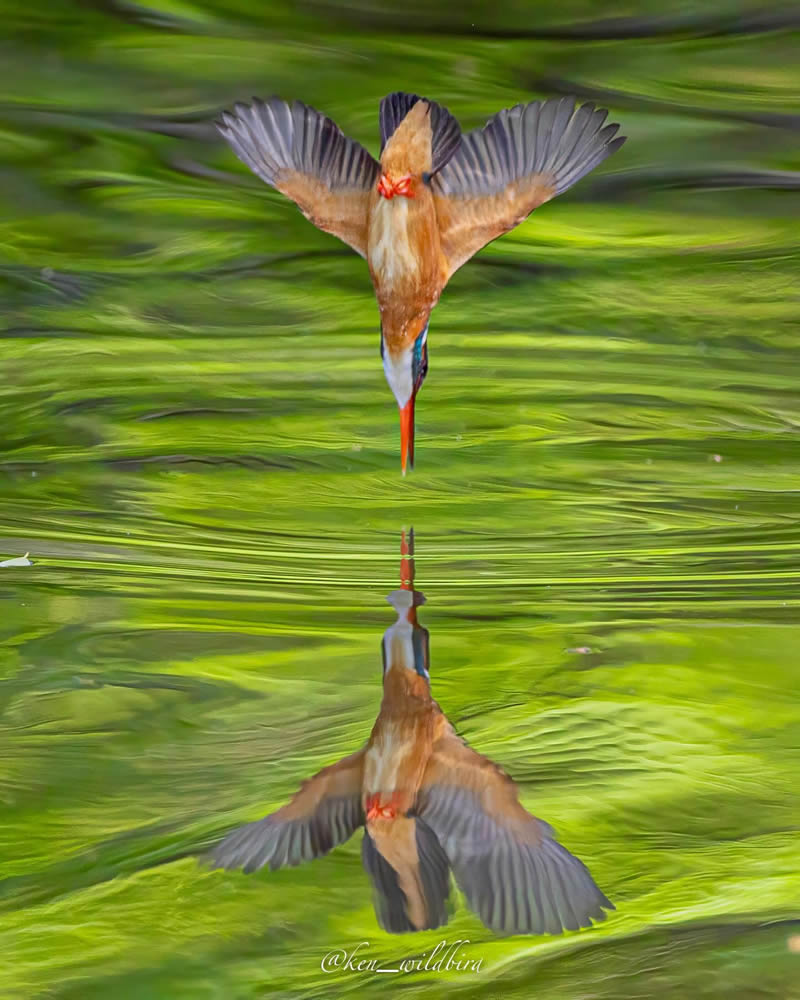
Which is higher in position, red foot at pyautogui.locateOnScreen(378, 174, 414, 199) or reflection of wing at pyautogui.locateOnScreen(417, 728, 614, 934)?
red foot at pyautogui.locateOnScreen(378, 174, 414, 199)

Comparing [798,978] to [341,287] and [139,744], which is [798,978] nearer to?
[139,744]

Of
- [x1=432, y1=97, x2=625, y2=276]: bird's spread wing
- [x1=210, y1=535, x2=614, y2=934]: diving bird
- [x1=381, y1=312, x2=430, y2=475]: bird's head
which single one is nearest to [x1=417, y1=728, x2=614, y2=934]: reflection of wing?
[x1=210, y1=535, x2=614, y2=934]: diving bird

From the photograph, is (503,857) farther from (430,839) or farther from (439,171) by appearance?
(439,171)

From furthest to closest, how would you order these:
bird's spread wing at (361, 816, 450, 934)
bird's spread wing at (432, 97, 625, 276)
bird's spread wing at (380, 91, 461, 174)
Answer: bird's spread wing at (432, 97, 625, 276), bird's spread wing at (380, 91, 461, 174), bird's spread wing at (361, 816, 450, 934)

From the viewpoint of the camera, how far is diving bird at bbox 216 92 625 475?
1064 mm

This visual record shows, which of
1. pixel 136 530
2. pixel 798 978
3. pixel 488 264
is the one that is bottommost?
pixel 798 978

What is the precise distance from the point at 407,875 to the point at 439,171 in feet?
1.86

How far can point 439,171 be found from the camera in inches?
43.9

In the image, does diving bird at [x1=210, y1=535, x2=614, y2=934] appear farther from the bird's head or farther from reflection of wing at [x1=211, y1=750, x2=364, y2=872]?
the bird's head

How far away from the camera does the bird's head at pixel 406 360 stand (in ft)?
3.38

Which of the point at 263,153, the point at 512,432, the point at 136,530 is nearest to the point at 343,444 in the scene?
the point at 512,432

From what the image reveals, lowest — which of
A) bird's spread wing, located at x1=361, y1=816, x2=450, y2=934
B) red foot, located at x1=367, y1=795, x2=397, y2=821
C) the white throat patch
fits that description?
bird's spread wing, located at x1=361, y1=816, x2=450, y2=934

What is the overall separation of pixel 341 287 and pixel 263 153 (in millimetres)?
645

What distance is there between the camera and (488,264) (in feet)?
5.84
